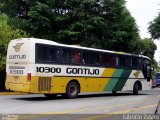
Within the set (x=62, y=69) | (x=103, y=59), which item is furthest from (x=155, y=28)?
(x=62, y=69)

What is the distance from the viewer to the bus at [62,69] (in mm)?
20812

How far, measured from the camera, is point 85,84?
24.3 meters

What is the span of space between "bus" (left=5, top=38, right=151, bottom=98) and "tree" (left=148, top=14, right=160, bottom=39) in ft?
55.7

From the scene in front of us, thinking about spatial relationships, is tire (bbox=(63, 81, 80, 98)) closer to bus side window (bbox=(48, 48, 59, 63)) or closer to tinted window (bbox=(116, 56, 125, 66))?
bus side window (bbox=(48, 48, 59, 63))

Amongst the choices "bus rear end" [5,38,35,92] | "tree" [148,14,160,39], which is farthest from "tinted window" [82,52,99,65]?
"tree" [148,14,160,39]

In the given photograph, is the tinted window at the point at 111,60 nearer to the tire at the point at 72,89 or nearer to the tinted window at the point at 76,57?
the tinted window at the point at 76,57

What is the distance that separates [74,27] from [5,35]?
8098 mm

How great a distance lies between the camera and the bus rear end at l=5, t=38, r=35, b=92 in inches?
814

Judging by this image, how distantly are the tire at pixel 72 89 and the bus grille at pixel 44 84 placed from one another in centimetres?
159

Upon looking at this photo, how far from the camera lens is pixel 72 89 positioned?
23.3 meters

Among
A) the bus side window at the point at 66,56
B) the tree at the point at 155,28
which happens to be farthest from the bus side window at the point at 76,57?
the tree at the point at 155,28

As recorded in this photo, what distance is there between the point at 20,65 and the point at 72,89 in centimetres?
373

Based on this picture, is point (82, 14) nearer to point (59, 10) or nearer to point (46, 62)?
point (59, 10)

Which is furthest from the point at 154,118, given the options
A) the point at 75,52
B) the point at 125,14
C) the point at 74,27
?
the point at 125,14
